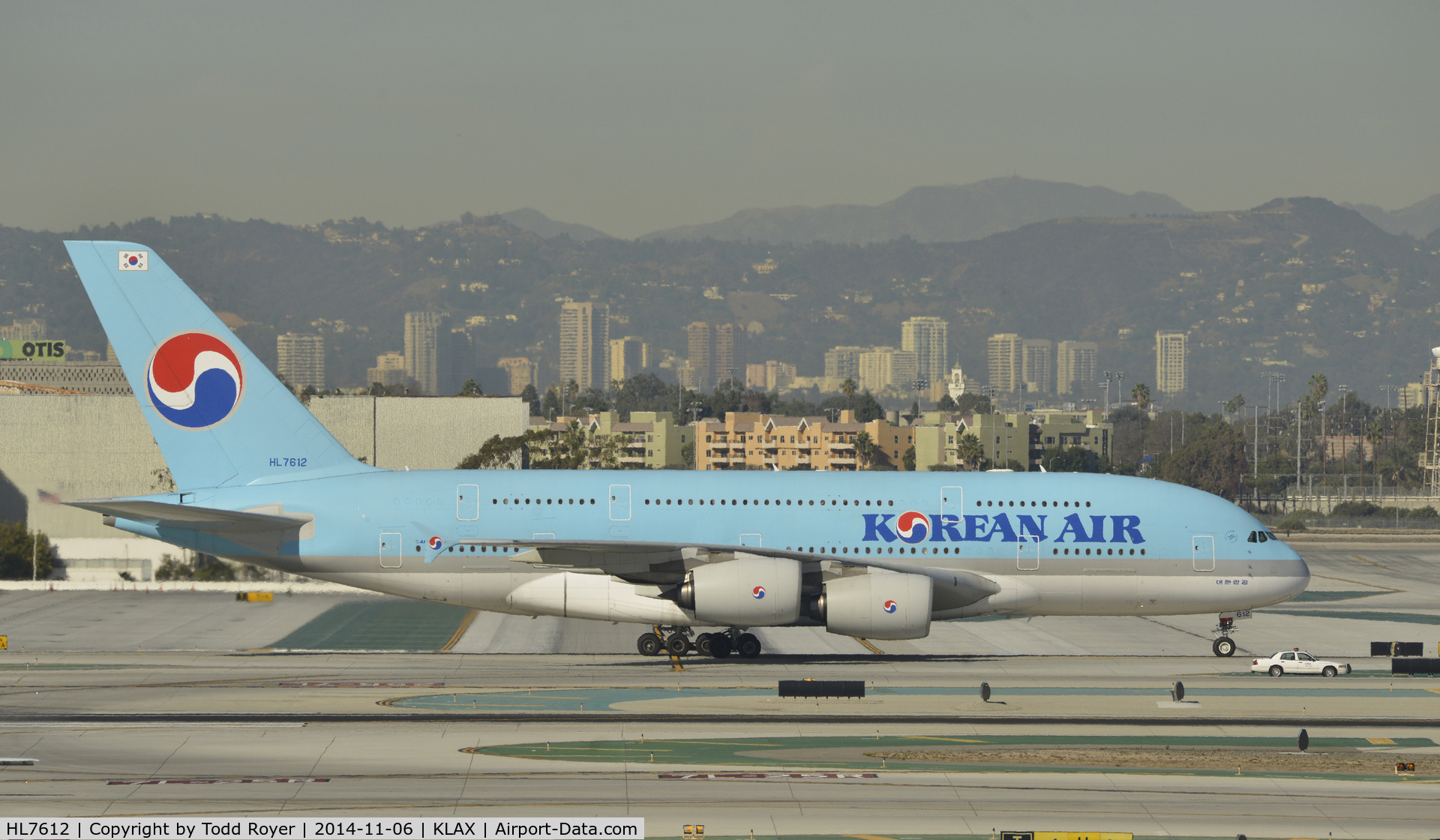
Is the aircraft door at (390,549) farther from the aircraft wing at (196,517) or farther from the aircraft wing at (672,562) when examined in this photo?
the aircraft wing at (196,517)

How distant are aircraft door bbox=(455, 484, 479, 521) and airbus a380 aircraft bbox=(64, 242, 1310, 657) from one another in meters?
0.05

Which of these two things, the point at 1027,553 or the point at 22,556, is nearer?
the point at 1027,553

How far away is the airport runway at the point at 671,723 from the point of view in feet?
68.8

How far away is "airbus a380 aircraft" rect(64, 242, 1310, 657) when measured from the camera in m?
35.8

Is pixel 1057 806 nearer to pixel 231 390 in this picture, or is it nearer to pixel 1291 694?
pixel 1291 694

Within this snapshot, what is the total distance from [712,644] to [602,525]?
507 cm

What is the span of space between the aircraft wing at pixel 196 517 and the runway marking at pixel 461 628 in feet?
27.0

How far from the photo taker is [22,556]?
69.8m

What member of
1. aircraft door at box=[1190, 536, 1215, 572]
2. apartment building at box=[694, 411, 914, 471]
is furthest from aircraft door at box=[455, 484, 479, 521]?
apartment building at box=[694, 411, 914, 471]

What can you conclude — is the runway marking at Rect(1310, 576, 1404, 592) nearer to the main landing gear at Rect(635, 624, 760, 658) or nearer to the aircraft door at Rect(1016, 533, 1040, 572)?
the aircraft door at Rect(1016, 533, 1040, 572)

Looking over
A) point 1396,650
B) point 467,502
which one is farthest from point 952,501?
point 1396,650

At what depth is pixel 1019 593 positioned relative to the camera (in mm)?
36812

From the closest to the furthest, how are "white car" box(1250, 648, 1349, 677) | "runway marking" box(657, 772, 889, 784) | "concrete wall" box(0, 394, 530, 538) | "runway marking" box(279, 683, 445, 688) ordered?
"runway marking" box(657, 772, 889, 784) → "runway marking" box(279, 683, 445, 688) → "white car" box(1250, 648, 1349, 677) → "concrete wall" box(0, 394, 530, 538)

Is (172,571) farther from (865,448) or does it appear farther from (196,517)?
(865,448)
